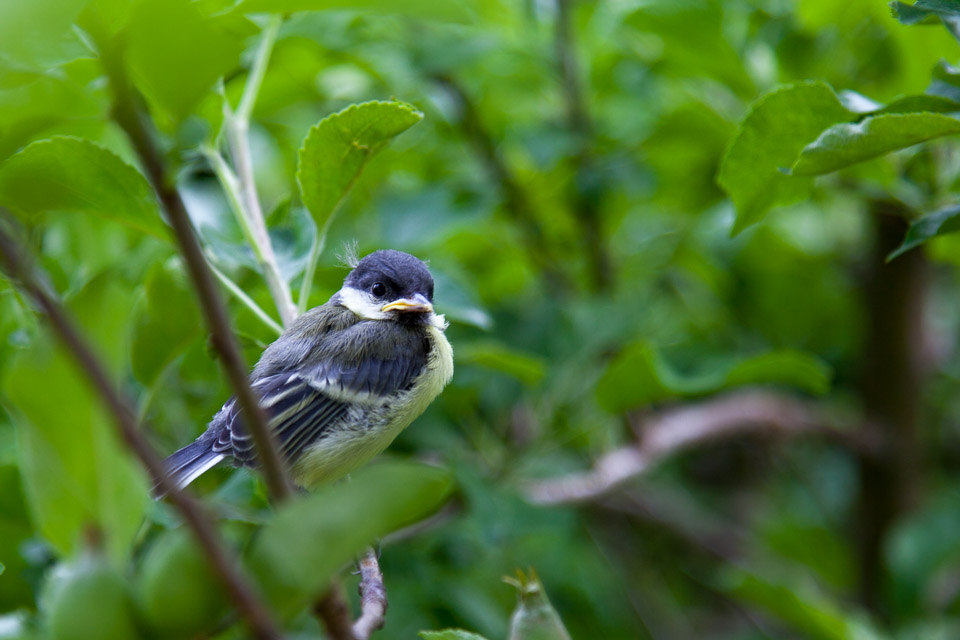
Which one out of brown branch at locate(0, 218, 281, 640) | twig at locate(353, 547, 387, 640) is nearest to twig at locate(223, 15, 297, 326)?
twig at locate(353, 547, 387, 640)

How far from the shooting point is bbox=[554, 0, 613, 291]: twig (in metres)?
1.98

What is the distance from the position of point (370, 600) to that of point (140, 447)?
0.36m

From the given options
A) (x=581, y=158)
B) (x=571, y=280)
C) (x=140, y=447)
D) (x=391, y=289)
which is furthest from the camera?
(x=571, y=280)

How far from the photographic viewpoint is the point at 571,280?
7.72ft

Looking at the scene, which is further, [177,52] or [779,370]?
[779,370]

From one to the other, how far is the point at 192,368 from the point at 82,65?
0.43m

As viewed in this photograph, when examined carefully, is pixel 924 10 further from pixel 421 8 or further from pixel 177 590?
pixel 177 590

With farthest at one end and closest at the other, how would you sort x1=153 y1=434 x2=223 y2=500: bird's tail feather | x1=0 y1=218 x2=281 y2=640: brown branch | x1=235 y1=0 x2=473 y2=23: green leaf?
x1=153 y1=434 x2=223 y2=500: bird's tail feather, x1=235 y1=0 x2=473 y2=23: green leaf, x1=0 y1=218 x2=281 y2=640: brown branch

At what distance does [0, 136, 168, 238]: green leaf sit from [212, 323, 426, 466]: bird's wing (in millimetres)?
243

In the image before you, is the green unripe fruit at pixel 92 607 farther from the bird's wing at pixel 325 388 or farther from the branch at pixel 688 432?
the branch at pixel 688 432

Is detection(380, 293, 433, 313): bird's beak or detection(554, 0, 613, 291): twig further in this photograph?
detection(554, 0, 613, 291): twig

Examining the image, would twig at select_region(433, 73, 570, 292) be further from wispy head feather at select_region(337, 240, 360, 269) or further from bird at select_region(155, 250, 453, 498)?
bird at select_region(155, 250, 453, 498)

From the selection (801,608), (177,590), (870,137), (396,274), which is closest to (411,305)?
(396,274)

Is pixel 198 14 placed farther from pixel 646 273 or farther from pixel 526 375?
pixel 646 273
